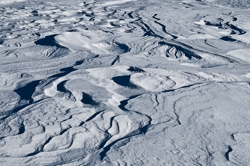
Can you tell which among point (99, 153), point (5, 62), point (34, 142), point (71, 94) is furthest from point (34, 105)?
point (5, 62)

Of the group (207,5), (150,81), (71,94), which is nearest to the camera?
(71,94)

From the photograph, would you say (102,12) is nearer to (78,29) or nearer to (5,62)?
(78,29)

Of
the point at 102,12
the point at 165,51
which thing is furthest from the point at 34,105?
the point at 102,12

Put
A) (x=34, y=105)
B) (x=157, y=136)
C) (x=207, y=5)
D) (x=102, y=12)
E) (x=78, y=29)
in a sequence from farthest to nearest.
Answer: (x=207, y=5) → (x=102, y=12) → (x=78, y=29) → (x=34, y=105) → (x=157, y=136)

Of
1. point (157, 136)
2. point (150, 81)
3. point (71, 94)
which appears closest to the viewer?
point (157, 136)

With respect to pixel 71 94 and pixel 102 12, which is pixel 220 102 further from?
pixel 102 12

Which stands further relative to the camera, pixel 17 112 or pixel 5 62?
pixel 5 62
